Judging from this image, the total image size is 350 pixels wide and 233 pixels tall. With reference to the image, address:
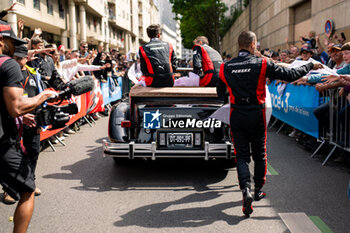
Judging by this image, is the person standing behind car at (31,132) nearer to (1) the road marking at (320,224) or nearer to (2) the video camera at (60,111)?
(2) the video camera at (60,111)

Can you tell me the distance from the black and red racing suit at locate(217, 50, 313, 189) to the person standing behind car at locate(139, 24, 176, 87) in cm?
193

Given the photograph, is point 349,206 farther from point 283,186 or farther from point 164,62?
point 164,62

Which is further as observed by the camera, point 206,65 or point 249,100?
point 206,65

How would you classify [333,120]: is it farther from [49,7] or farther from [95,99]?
[49,7]

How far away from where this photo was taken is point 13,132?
303 cm

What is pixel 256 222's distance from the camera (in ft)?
12.7

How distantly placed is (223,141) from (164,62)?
1.83 m

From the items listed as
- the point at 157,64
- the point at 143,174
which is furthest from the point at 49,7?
the point at 143,174

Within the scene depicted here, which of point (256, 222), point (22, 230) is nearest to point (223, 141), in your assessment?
point (256, 222)

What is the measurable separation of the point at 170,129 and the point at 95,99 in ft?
21.1

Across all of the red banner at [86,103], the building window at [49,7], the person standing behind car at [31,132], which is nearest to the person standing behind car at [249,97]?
the person standing behind car at [31,132]

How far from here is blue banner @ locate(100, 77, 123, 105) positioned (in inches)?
521

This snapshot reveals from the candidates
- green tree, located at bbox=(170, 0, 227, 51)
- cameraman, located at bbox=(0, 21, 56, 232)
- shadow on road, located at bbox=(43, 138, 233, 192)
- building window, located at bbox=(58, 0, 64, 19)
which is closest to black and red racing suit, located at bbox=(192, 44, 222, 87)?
shadow on road, located at bbox=(43, 138, 233, 192)

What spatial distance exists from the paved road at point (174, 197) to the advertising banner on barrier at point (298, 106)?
90cm
